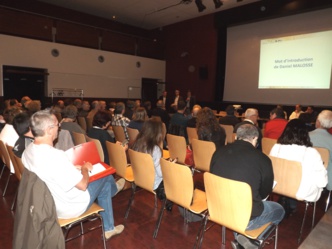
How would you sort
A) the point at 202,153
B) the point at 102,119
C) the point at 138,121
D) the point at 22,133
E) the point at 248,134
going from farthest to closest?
the point at 138,121
the point at 102,119
the point at 202,153
the point at 22,133
the point at 248,134

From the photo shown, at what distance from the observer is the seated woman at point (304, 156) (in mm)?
2469

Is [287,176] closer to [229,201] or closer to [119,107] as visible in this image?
[229,201]

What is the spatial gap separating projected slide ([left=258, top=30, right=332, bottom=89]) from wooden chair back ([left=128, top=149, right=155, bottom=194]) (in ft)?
25.5

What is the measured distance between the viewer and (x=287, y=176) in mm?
2521

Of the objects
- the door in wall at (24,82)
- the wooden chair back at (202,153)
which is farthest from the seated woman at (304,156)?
the door in wall at (24,82)

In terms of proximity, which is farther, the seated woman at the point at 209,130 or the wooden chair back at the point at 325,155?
the seated woman at the point at 209,130

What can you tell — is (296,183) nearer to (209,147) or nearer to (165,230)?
(209,147)

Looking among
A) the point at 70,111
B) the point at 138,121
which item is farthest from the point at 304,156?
the point at 70,111

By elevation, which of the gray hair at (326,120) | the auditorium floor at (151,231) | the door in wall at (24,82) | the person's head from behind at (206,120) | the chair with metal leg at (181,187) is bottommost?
the auditorium floor at (151,231)

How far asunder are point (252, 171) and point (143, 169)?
46.2 inches

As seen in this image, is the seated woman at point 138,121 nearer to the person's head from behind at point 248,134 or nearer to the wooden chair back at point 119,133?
the wooden chair back at point 119,133

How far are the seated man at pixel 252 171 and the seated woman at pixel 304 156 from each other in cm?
56

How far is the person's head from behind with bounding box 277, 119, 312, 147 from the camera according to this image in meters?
2.61

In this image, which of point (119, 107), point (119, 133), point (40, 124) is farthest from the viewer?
point (119, 107)
